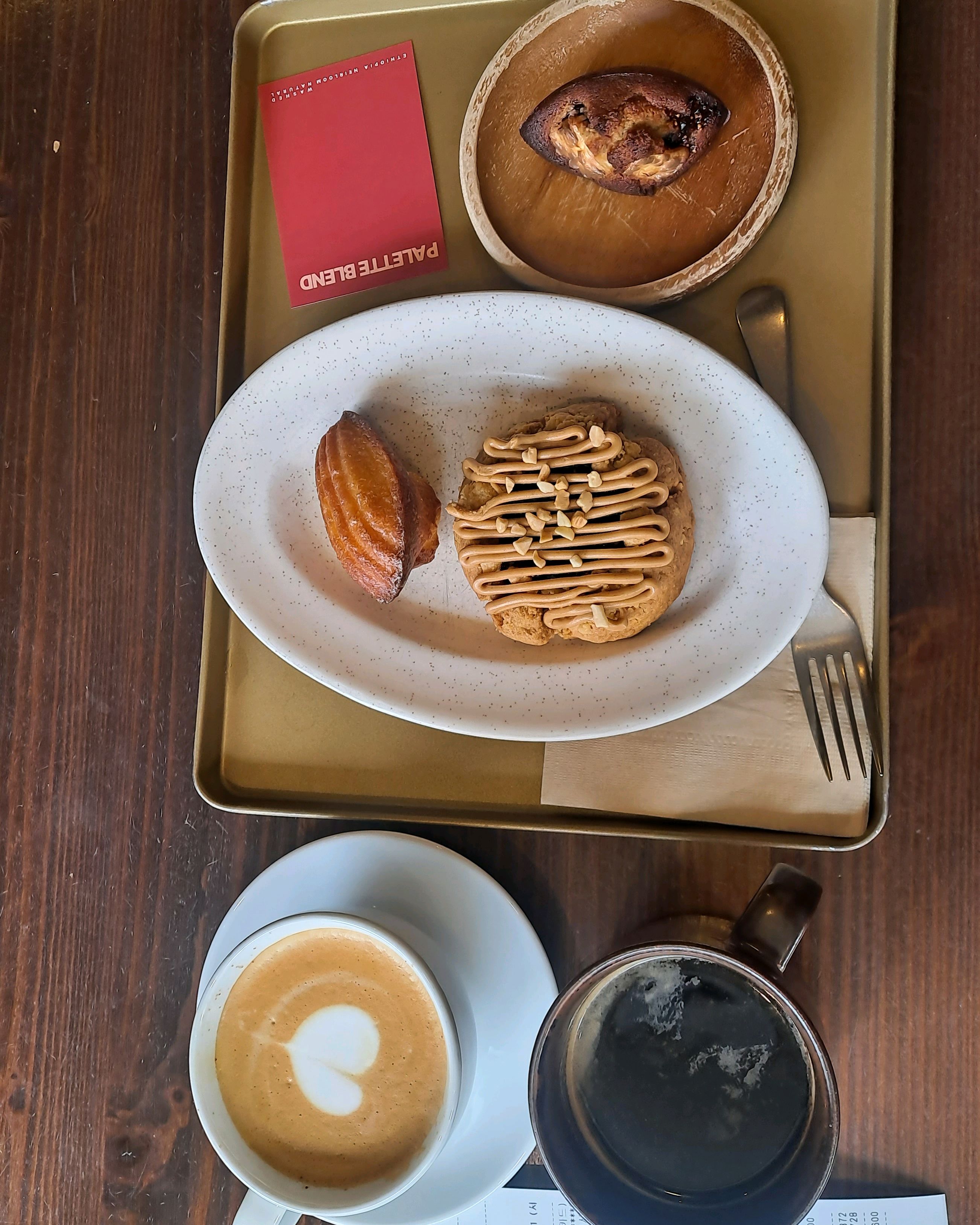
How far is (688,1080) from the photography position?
3.08 ft

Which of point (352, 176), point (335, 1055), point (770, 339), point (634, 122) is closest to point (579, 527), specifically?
point (770, 339)

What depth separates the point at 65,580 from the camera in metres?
1.21

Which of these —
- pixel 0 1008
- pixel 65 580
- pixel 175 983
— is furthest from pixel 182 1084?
pixel 65 580

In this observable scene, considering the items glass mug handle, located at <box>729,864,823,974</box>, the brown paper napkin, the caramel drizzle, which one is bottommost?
glass mug handle, located at <box>729,864,823,974</box>

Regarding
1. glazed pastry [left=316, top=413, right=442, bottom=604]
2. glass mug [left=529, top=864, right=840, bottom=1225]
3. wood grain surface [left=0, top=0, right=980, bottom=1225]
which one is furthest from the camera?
wood grain surface [left=0, top=0, right=980, bottom=1225]

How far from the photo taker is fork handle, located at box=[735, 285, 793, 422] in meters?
1.00

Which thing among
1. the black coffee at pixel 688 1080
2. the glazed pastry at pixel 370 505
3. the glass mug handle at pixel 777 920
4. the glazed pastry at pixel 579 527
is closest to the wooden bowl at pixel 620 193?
the glazed pastry at pixel 579 527

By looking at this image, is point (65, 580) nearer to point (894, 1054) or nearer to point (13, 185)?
point (13, 185)

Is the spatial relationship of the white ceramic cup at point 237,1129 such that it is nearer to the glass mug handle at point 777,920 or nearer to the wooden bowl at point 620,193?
the glass mug handle at point 777,920

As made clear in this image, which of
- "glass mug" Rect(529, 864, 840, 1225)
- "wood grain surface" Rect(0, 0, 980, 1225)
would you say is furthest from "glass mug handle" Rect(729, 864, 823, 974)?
"wood grain surface" Rect(0, 0, 980, 1225)

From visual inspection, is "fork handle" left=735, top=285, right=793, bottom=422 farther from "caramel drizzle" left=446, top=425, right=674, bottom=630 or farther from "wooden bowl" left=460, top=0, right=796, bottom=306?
"caramel drizzle" left=446, top=425, right=674, bottom=630

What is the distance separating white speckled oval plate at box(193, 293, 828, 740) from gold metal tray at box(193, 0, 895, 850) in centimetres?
8

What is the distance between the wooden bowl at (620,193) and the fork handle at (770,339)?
6 cm

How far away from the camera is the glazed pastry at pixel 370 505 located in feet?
3.38
